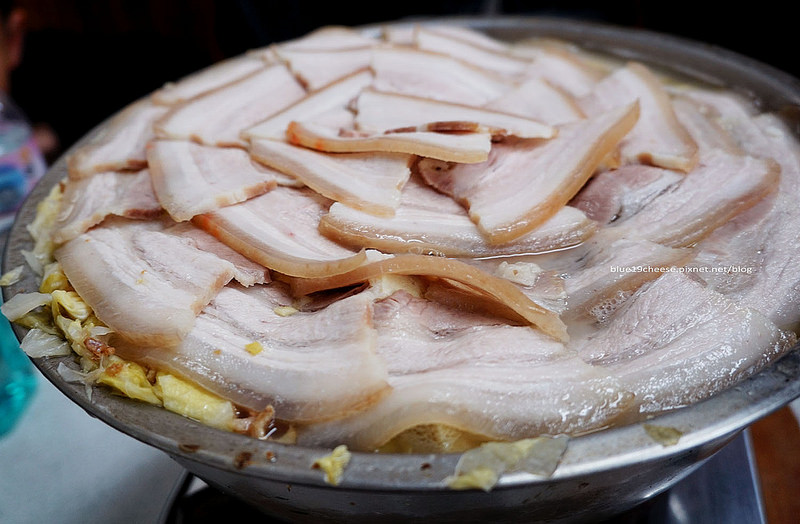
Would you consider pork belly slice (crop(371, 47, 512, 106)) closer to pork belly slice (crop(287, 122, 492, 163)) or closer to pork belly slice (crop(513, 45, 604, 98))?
pork belly slice (crop(513, 45, 604, 98))

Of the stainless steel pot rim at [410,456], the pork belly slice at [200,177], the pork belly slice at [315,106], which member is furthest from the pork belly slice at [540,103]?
the stainless steel pot rim at [410,456]

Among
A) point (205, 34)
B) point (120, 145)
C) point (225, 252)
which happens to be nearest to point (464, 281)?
point (225, 252)

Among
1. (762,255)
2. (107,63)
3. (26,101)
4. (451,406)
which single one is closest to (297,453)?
(451,406)

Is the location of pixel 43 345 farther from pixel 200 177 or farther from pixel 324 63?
pixel 324 63

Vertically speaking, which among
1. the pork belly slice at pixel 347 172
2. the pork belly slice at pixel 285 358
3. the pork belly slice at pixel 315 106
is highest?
the pork belly slice at pixel 315 106

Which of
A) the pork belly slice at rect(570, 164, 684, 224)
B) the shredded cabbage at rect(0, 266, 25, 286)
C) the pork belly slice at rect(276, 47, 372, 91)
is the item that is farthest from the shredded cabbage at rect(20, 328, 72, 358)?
the pork belly slice at rect(570, 164, 684, 224)

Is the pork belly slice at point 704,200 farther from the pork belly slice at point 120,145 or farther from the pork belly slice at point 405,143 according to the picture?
the pork belly slice at point 120,145
